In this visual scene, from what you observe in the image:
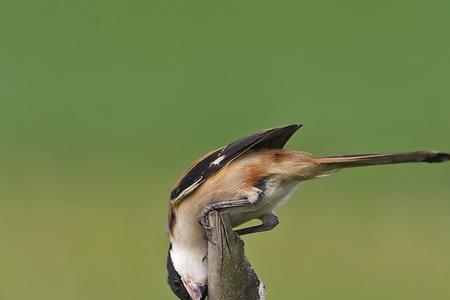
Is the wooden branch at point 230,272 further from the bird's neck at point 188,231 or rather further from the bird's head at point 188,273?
the bird's neck at point 188,231

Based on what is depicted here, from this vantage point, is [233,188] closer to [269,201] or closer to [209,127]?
[269,201]

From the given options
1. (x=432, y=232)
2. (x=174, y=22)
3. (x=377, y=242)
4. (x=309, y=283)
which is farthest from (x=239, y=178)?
(x=174, y=22)

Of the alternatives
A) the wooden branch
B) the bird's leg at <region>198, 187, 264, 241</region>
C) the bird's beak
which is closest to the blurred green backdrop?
the bird's leg at <region>198, 187, 264, 241</region>

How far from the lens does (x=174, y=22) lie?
15.5 metres

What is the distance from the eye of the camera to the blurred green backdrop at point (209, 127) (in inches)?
388

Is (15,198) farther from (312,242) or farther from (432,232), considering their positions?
(432,232)

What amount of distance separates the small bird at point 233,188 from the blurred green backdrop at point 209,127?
3428 millimetres

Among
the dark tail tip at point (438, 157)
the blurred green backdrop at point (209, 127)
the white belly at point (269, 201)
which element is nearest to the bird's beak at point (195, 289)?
the white belly at point (269, 201)

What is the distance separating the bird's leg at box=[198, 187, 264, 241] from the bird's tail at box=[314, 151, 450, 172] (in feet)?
1.24

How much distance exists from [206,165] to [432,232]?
5.93 meters

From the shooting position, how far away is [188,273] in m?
5.34

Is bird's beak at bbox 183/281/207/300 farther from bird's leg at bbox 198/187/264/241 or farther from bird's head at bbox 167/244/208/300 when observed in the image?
bird's leg at bbox 198/187/264/241

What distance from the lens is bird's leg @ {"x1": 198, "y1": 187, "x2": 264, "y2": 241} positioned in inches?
203

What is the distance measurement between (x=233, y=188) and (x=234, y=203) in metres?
0.19
